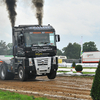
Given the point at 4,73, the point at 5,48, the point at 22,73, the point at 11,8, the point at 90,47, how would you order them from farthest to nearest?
the point at 90,47 → the point at 11,8 → the point at 5,48 → the point at 4,73 → the point at 22,73

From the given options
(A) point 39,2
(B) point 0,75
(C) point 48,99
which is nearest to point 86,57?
(A) point 39,2

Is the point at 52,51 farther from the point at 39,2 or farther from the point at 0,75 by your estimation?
the point at 39,2

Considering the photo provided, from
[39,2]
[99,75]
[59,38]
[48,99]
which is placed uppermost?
[39,2]

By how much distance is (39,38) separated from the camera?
51.3ft

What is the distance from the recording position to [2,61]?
18.5 m

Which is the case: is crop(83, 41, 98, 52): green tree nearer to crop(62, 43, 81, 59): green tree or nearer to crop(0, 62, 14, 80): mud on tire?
crop(62, 43, 81, 59): green tree

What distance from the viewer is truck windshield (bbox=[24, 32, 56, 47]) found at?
15523 mm

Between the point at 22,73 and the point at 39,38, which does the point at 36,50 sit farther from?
the point at 22,73

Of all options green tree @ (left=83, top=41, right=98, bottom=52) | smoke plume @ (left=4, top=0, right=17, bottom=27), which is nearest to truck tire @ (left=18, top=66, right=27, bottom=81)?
smoke plume @ (left=4, top=0, right=17, bottom=27)

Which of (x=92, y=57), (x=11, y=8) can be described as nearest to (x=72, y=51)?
(x=92, y=57)

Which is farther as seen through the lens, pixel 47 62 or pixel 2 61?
pixel 2 61

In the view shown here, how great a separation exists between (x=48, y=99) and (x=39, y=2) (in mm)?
19178

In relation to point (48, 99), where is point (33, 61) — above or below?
above

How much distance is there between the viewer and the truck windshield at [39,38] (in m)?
15.5
